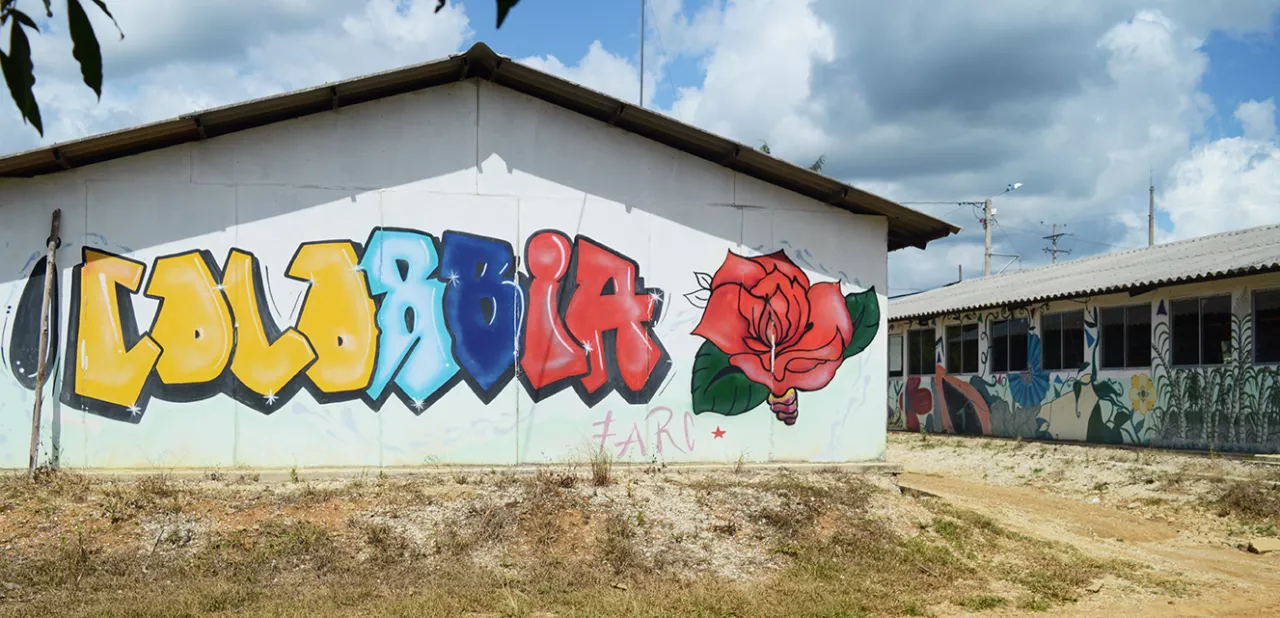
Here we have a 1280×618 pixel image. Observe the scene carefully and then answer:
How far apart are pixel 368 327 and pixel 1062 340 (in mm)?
14551

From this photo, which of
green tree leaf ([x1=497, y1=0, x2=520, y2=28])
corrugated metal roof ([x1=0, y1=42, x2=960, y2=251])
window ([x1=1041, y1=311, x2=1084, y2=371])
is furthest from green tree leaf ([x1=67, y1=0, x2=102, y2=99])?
window ([x1=1041, y1=311, x2=1084, y2=371])

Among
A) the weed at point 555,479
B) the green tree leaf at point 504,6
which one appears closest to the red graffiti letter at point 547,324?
the weed at point 555,479

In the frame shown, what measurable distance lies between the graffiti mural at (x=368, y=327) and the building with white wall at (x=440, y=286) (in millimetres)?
25

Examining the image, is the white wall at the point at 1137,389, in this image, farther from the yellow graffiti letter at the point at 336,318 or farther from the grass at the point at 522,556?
the yellow graffiti letter at the point at 336,318

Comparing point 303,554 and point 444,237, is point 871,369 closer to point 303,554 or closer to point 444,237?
point 444,237

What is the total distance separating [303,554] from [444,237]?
3.93m

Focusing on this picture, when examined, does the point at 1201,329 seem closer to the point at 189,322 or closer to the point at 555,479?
the point at 555,479

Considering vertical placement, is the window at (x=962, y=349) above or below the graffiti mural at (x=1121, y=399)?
above

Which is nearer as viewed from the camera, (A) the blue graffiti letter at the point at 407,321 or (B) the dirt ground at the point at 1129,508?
(B) the dirt ground at the point at 1129,508

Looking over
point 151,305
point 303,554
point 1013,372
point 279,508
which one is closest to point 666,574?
point 303,554

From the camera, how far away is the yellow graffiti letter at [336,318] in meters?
11.1

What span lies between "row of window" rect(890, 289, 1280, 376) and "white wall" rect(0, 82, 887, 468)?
7220 millimetres

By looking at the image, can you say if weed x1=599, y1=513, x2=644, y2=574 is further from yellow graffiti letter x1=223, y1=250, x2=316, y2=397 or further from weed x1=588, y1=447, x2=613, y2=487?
yellow graffiti letter x1=223, y1=250, x2=316, y2=397

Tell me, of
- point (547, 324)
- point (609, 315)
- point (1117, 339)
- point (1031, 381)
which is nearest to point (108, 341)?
point (547, 324)
